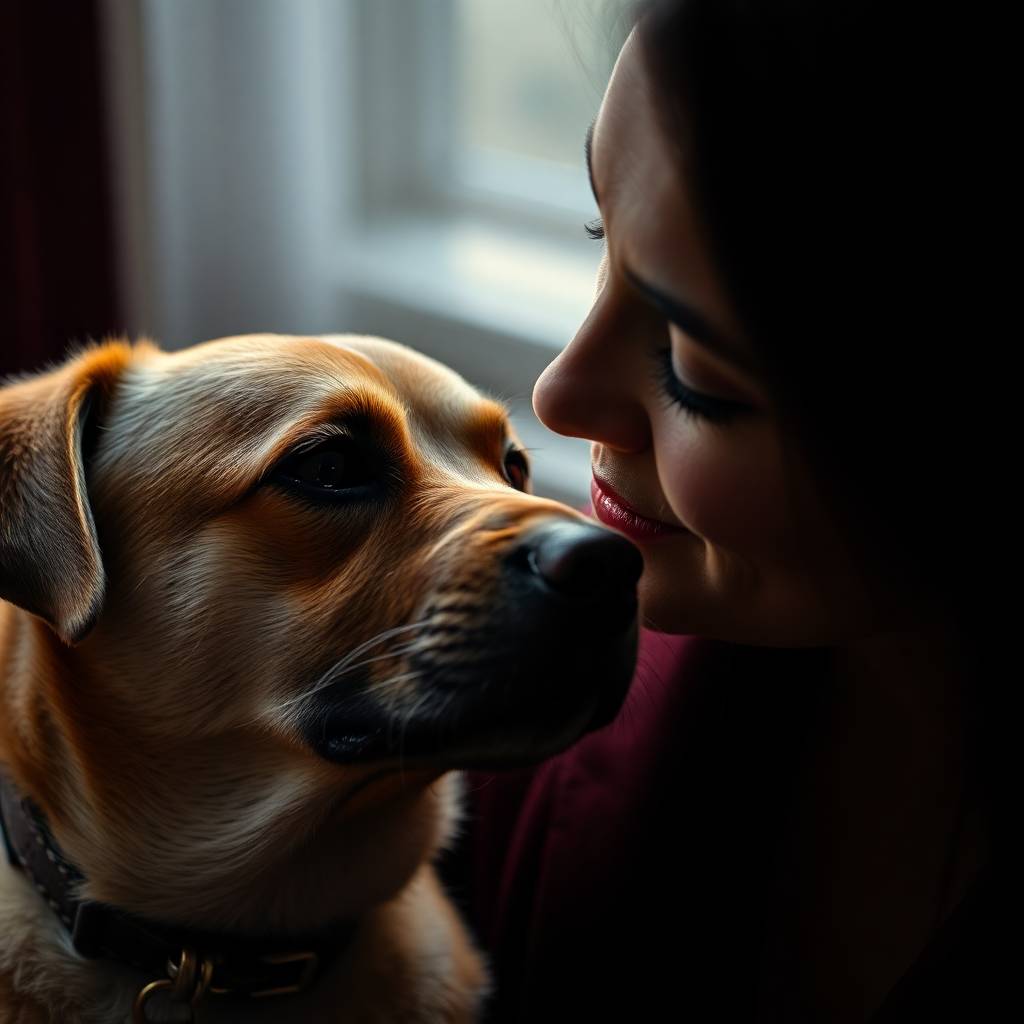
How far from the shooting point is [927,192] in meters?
0.79

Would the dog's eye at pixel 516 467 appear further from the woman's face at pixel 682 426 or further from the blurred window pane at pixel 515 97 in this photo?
the blurred window pane at pixel 515 97

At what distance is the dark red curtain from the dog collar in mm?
1215

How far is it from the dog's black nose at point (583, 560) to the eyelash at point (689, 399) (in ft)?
0.37

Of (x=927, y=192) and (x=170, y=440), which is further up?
(x=927, y=192)

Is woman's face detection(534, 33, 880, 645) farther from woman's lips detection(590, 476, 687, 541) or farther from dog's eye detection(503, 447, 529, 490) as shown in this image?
dog's eye detection(503, 447, 529, 490)

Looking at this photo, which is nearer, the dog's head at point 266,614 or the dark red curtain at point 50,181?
the dog's head at point 266,614

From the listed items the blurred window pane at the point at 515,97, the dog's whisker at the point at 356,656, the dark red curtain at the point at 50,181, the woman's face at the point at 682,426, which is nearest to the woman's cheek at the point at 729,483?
the woman's face at the point at 682,426

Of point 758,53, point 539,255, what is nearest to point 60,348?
point 539,255

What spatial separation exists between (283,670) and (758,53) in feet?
1.97

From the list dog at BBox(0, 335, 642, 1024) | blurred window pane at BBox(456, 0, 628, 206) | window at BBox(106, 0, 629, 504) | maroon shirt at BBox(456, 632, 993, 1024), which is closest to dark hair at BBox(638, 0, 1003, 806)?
dog at BBox(0, 335, 642, 1024)

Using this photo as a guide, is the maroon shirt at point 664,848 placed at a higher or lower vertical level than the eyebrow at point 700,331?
lower

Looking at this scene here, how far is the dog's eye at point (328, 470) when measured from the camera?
1060mm

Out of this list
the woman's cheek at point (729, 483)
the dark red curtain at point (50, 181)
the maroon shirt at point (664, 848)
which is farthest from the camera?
the dark red curtain at point (50, 181)

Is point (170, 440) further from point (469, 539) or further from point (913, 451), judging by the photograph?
point (913, 451)
